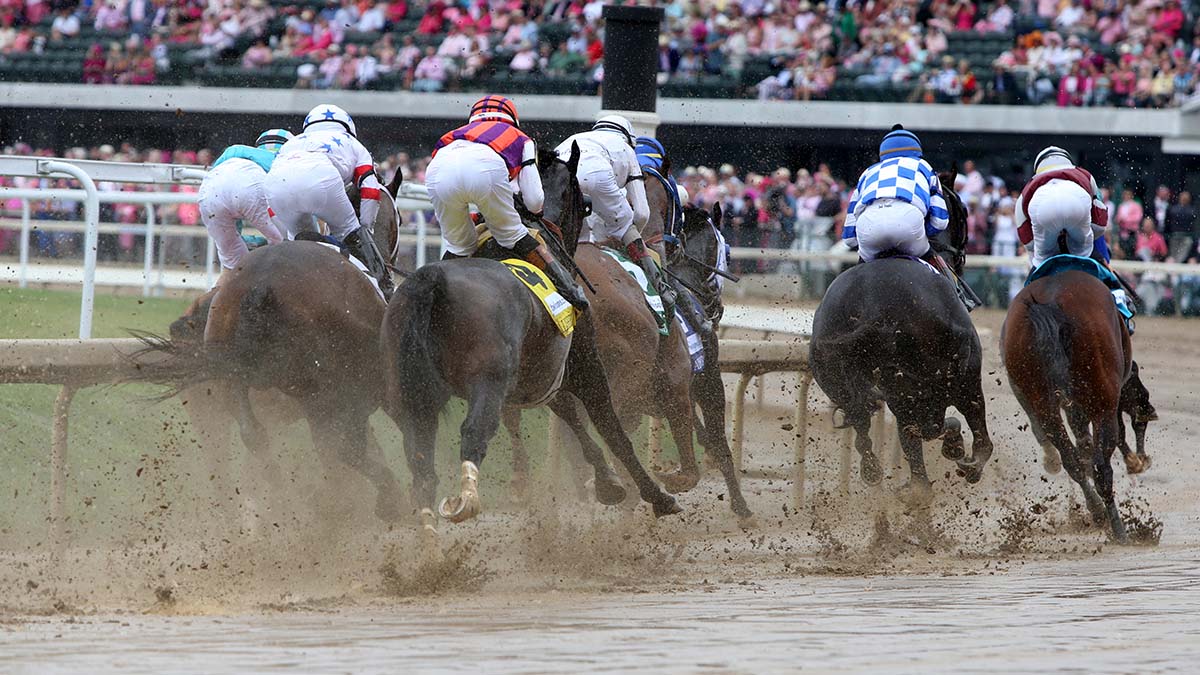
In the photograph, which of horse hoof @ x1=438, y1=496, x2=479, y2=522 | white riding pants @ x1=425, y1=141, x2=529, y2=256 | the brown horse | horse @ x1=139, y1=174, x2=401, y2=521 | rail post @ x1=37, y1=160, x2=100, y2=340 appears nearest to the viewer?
horse hoof @ x1=438, y1=496, x2=479, y2=522

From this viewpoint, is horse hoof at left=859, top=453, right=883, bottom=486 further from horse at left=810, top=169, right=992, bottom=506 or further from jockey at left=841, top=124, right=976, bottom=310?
jockey at left=841, top=124, right=976, bottom=310

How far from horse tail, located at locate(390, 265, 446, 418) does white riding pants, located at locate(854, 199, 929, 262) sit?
232 centimetres

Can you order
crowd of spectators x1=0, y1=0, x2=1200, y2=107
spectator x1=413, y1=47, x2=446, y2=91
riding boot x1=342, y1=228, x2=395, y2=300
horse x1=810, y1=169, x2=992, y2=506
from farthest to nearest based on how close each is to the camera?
spectator x1=413, y1=47, x2=446, y2=91
crowd of spectators x1=0, y1=0, x2=1200, y2=107
horse x1=810, y1=169, x2=992, y2=506
riding boot x1=342, y1=228, x2=395, y2=300

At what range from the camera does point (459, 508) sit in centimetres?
548

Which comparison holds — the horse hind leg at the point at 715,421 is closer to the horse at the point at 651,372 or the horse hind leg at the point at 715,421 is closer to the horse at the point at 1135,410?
the horse at the point at 651,372

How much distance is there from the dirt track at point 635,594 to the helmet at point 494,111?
1.59 m

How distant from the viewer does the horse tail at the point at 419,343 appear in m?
5.69

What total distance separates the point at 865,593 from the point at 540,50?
63.5ft

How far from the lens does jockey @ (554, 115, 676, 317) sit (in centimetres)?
740

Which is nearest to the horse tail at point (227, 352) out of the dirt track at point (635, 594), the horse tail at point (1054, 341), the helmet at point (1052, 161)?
the dirt track at point (635, 594)

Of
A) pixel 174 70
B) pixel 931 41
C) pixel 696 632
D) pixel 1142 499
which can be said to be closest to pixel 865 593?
pixel 696 632

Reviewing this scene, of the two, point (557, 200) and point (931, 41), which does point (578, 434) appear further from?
point (931, 41)

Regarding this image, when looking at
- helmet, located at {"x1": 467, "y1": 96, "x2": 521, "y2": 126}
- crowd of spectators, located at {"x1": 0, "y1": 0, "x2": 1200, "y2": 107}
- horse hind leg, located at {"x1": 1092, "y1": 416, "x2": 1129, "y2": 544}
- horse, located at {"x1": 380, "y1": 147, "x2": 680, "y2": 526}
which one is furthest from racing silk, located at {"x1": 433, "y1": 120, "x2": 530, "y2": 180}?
crowd of spectators, located at {"x1": 0, "y1": 0, "x2": 1200, "y2": 107}

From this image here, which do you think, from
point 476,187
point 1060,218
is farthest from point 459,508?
point 1060,218
